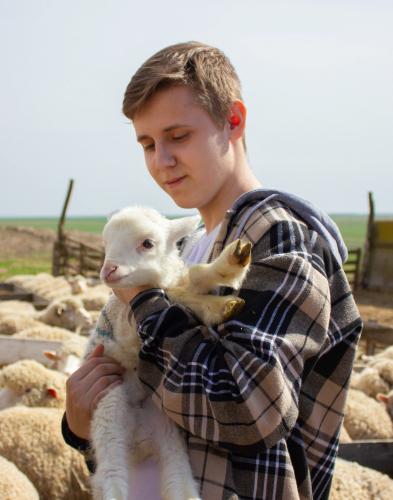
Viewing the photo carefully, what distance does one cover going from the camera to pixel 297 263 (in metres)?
1.55

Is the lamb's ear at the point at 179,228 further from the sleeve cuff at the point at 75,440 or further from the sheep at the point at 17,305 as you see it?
the sheep at the point at 17,305

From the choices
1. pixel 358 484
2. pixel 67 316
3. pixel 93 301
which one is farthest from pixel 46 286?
pixel 358 484

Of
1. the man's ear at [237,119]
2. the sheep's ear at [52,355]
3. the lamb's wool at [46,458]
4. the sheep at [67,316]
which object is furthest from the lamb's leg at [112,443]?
the sheep at [67,316]

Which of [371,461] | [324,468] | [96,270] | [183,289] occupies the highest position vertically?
[183,289]

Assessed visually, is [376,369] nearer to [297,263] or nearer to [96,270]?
[297,263]

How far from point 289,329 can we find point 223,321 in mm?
157

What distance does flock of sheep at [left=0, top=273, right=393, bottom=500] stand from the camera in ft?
10.7

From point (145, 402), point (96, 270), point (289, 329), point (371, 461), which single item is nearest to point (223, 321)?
point (289, 329)

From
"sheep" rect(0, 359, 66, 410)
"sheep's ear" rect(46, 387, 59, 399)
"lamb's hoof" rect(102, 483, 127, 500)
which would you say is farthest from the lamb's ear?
"sheep" rect(0, 359, 66, 410)

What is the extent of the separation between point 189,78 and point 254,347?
0.77 m

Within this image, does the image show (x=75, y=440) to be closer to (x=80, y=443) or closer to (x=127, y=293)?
(x=80, y=443)

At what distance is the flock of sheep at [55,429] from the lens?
3273 millimetres

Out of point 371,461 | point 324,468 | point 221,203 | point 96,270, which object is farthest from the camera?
point 96,270

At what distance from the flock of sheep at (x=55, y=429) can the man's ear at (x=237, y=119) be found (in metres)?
1.98
